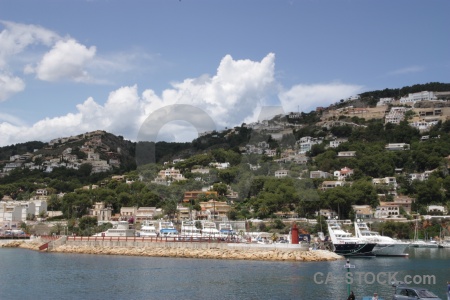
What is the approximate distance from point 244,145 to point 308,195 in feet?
197

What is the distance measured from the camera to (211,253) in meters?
45.8

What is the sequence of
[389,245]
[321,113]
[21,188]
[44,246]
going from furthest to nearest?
1. [321,113]
2. [21,188]
3. [44,246]
4. [389,245]

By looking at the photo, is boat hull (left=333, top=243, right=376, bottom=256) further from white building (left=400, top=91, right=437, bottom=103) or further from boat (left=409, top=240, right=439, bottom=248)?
white building (left=400, top=91, right=437, bottom=103)

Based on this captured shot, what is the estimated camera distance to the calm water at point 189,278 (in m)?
26.8

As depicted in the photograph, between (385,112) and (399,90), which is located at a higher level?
(399,90)

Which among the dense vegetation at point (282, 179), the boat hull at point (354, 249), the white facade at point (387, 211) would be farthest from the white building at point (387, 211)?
the boat hull at point (354, 249)

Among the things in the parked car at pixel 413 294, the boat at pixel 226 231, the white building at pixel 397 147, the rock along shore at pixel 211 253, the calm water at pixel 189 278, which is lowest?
the calm water at pixel 189 278

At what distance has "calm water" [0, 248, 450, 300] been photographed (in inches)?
1054

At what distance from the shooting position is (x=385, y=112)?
150 meters

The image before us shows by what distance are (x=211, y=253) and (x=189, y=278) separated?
550 inches

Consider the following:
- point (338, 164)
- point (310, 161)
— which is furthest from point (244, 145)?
point (338, 164)

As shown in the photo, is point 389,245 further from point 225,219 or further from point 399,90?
point 399,90

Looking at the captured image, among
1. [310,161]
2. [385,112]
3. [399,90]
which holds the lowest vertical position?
[310,161]

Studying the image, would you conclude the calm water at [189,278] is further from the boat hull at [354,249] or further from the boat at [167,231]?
the boat at [167,231]
